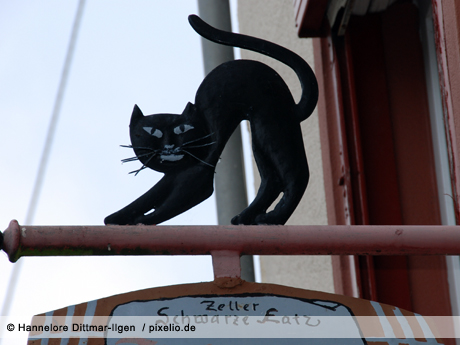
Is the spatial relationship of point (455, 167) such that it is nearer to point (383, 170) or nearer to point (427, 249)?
point (427, 249)

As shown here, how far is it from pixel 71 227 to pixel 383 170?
1.36 meters

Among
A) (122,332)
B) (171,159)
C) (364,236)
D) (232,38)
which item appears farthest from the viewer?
(232,38)

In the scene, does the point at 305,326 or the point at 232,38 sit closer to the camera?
the point at 305,326

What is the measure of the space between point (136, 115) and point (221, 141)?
20cm

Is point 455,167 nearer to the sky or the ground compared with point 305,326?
nearer to the sky

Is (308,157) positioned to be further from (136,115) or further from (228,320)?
(228,320)

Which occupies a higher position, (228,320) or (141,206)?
(141,206)

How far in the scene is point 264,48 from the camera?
1.33 meters

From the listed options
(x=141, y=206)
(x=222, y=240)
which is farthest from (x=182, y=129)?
(x=222, y=240)

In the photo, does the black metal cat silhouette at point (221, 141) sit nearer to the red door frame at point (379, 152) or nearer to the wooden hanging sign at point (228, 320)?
the wooden hanging sign at point (228, 320)

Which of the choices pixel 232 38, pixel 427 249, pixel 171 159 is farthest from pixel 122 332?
pixel 232 38

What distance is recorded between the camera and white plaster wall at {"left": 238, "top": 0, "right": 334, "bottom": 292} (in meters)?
2.65

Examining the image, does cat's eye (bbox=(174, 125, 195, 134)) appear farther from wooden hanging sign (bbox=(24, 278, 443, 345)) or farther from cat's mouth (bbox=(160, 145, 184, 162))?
wooden hanging sign (bbox=(24, 278, 443, 345))

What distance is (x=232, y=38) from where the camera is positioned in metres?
1.32
